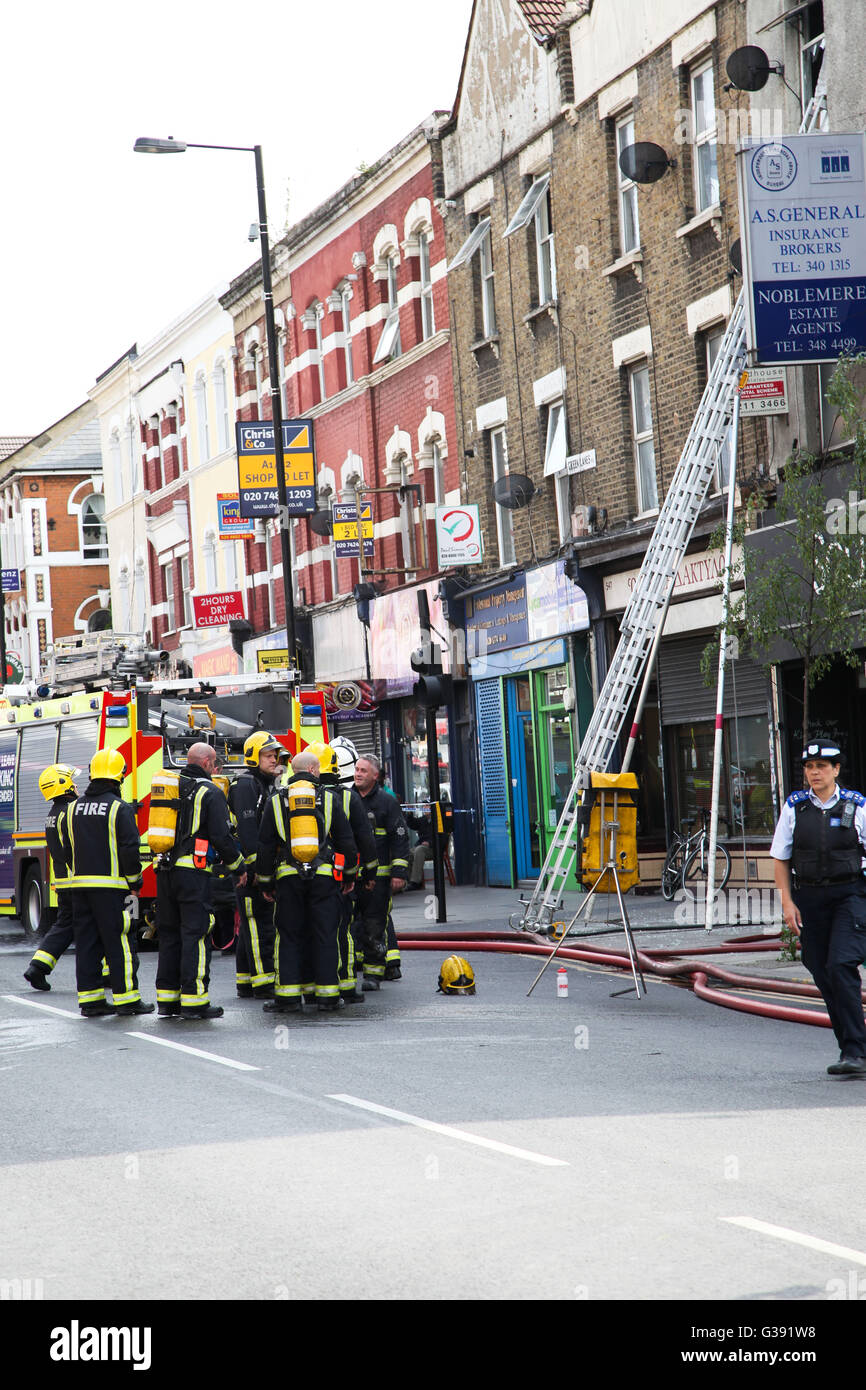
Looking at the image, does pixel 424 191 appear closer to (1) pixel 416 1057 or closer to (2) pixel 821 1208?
(1) pixel 416 1057

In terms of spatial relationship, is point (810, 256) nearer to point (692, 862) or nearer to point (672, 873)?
point (692, 862)

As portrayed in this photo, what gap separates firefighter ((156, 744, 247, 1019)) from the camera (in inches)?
526

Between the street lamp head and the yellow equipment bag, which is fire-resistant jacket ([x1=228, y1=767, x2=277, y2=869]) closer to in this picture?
the yellow equipment bag

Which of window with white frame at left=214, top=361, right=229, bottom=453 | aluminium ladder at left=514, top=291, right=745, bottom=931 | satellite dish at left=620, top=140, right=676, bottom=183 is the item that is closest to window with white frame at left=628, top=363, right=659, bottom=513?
satellite dish at left=620, top=140, right=676, bottom=183

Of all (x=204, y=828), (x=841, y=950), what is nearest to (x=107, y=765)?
(x=204, y=828)

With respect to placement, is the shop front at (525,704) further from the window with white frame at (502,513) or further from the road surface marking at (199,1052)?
the road surface marking at (199,1052)

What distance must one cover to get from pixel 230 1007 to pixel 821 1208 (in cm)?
815

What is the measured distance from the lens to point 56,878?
15031 mm

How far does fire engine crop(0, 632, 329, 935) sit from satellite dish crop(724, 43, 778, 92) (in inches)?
314

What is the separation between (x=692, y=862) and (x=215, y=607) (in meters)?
16.6

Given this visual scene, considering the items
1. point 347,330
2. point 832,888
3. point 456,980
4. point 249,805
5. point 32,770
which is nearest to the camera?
point 832,888

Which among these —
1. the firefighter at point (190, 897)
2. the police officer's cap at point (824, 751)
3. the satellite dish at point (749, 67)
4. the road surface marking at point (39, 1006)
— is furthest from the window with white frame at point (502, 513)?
the police officer's cap at point (824, 751)

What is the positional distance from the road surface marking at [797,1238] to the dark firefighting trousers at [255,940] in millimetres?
7611
